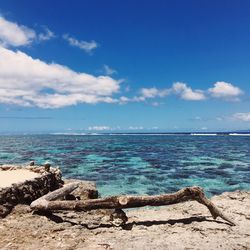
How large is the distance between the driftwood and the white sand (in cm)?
193

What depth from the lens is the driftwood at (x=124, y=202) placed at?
11.3 meters

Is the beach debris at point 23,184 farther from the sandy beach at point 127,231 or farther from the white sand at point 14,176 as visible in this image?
the sandy beach at point 127,231

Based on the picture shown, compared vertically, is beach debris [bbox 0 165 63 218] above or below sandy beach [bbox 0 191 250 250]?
above

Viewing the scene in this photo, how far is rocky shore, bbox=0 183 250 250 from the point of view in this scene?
9492 millimetres

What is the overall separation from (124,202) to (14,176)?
5.84m

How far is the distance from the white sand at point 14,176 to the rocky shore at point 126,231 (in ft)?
4.26

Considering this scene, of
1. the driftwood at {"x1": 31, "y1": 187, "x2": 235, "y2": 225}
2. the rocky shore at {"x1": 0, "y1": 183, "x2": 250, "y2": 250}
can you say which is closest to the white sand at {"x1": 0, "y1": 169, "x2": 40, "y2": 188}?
the rocky shore at {"x1": 0, "y1": 183, "x2": 250, "y2": 250}

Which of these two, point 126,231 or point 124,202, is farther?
point 124,202

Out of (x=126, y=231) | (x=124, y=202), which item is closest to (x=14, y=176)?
(x=124, y=202)

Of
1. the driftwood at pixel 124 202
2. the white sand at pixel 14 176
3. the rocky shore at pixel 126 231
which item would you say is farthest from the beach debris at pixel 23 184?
the driftwood at pixel 124 202

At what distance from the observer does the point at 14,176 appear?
14.6 m

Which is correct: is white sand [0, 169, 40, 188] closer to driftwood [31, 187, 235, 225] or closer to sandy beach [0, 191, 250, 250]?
sandy beach [0, 191, 250, 250]

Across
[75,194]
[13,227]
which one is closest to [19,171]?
[75,194]

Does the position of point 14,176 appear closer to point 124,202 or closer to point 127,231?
A: point 124,202
